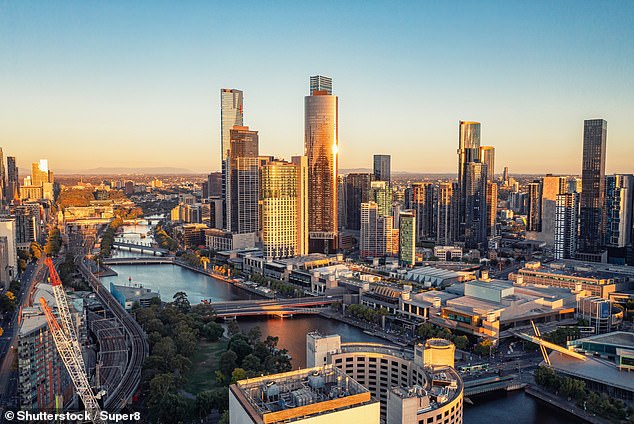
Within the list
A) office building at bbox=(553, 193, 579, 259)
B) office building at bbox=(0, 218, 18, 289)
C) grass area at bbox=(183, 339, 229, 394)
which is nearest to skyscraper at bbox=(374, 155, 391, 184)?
office building at bbox=(553, 193, 579, 259)

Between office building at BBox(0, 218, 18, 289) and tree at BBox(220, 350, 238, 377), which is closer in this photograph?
tree at BBox(220, 350, 238, 377)

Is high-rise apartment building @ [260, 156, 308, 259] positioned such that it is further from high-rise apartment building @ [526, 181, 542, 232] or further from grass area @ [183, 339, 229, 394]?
high-rise apartment building @ [526, 181, 542, 232]

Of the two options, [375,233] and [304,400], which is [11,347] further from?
[375,233]

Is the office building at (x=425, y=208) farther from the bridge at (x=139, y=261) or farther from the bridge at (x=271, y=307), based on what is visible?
the bridge at (x=271, y=307)

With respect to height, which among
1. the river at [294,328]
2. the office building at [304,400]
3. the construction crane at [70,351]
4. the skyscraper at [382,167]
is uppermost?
the skyscraper at [382,167]

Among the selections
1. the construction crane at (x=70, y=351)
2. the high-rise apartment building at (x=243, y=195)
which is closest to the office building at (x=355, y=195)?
the high-rise apartment building at (x=243, y=195)

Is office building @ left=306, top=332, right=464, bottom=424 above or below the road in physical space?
above

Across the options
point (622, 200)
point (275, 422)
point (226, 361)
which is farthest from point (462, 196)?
point (275, 422)
